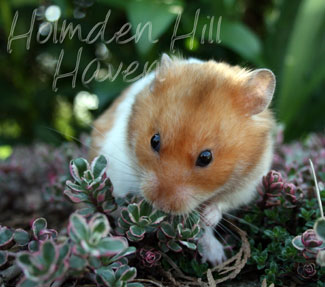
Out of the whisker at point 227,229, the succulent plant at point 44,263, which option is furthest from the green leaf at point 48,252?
the whisker at point 227,229

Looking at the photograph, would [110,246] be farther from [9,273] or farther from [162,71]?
[162,71]

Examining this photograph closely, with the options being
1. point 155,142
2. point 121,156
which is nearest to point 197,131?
point 155,142

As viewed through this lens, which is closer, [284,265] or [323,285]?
[323,285]

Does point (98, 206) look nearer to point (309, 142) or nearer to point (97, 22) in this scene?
point (309, 142)

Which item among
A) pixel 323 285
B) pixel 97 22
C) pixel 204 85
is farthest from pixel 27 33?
pixel 323 285

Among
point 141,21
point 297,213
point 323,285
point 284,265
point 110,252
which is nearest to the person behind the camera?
point 110,252

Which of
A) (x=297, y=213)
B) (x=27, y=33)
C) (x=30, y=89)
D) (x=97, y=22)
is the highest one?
(x=97, y=22)

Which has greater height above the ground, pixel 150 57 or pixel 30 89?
pixel 150 57

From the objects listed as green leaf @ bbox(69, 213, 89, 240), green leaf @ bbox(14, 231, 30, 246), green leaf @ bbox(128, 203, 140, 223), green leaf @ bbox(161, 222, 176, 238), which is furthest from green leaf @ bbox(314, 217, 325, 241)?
green leaf @ bbox(14, 231, 30, 246)
